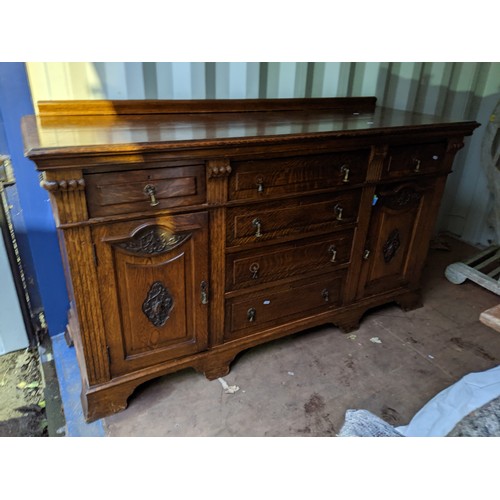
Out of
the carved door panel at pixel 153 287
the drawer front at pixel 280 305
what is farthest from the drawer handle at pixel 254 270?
the carved door panel at pixel 153 287

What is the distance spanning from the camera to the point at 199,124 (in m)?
1.76

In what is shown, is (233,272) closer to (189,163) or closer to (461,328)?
(189,163)

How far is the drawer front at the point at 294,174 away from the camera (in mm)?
1628

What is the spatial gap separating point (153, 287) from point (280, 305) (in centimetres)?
66

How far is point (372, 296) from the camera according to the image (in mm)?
2348

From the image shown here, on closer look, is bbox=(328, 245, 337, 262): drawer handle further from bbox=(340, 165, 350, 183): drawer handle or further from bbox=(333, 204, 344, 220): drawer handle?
bbox=(340, 165, 350, 183): drawer handle

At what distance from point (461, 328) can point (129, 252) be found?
1.94m

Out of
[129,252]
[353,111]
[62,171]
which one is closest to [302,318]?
[129,252]

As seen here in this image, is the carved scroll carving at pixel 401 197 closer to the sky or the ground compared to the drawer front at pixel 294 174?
closer to the ground

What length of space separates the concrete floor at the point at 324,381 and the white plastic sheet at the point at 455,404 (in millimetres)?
487

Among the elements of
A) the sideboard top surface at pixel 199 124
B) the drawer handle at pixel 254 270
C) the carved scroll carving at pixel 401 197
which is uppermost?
the sideboard top surface at pixel 199 124

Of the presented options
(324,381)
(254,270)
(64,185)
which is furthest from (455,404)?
(64,185)

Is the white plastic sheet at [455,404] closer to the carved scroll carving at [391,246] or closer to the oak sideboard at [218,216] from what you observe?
the oak sideboard at [218,216]

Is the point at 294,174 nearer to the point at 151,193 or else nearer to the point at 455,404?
the point at 151,193
